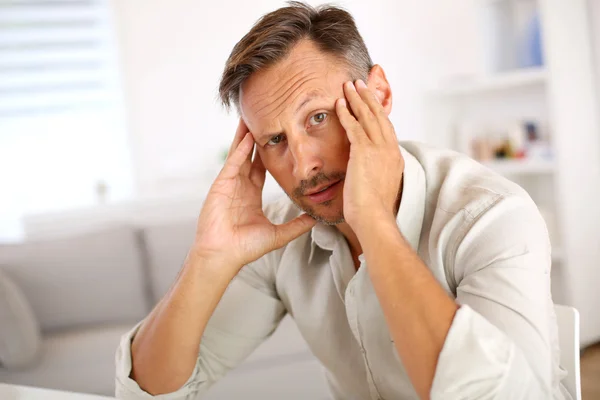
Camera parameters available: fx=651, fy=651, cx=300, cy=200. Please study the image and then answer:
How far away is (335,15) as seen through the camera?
1.43 m

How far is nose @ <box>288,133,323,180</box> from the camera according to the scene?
1.29 m

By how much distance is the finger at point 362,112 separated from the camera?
121cm

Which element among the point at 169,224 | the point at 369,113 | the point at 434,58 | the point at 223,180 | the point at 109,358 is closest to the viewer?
the point at 369,113

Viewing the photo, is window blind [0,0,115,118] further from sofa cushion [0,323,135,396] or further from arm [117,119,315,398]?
arm [117,119,315,398]

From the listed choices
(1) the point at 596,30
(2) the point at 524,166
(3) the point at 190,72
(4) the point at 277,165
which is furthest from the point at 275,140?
(3) the point at 190,72

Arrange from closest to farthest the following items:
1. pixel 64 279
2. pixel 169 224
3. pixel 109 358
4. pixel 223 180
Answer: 1. pixel 223 180
2. pixel 109 358
3. pixel 64 279
4. pixel 169 224

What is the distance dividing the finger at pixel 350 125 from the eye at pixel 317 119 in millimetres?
43

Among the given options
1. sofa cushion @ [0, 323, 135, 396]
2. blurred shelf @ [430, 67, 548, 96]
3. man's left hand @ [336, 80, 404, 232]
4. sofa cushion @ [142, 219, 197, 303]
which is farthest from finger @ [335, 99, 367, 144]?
blurred shelf @ [430, 67, 548, 96]

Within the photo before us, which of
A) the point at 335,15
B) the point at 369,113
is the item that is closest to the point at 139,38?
the point at 335,15

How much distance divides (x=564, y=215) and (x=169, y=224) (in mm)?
1926

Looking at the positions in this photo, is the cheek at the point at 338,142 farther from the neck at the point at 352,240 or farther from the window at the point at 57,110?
the window at the point at 57,110

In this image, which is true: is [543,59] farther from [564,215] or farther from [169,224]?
[169,224]

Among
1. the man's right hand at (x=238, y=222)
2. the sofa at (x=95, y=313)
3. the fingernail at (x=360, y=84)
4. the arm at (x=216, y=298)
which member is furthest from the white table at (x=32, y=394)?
the sofa at (x=95, y=313)

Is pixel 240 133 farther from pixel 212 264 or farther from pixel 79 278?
pixel 79 278
